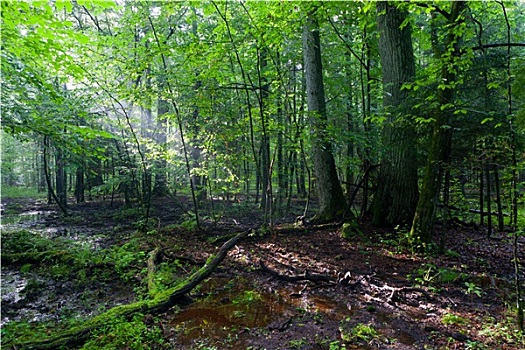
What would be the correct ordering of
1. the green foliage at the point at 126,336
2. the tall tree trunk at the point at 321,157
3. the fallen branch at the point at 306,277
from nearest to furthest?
the green foliage at the point at 126,336, the fallen branch at the point at 306,277, the tall tree trunk at the point at 321,157

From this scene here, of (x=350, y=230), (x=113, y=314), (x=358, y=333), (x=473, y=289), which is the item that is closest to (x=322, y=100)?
(x=350, y=230)

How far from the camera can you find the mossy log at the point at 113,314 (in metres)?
3.14

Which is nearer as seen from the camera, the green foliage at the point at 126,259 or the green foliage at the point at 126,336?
the green foliage at the point at 126,336

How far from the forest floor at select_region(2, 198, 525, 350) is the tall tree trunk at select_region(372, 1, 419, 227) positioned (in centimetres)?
68

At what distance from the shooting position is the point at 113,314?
147 inches

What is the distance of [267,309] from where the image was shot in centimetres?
439

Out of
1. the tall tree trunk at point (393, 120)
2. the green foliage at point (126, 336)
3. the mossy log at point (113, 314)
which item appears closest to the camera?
the mossy log at point (113, 314)

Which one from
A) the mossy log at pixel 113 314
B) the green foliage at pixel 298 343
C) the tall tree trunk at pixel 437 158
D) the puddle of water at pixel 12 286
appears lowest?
the green foliage at pixel 298 343

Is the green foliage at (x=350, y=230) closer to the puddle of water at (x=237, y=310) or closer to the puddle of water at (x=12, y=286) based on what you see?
the puddle of water at (x=237, y=310)

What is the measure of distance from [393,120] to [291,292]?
479 centimetres

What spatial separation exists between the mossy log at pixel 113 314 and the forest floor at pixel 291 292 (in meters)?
0.11

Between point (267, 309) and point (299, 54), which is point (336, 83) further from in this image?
point (267, 309)

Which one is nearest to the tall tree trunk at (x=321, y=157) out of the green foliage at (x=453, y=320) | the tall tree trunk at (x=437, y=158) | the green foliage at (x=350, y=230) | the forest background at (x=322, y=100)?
the forest background at (x=322, y=100)

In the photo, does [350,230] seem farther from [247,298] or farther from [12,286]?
[12,286]
